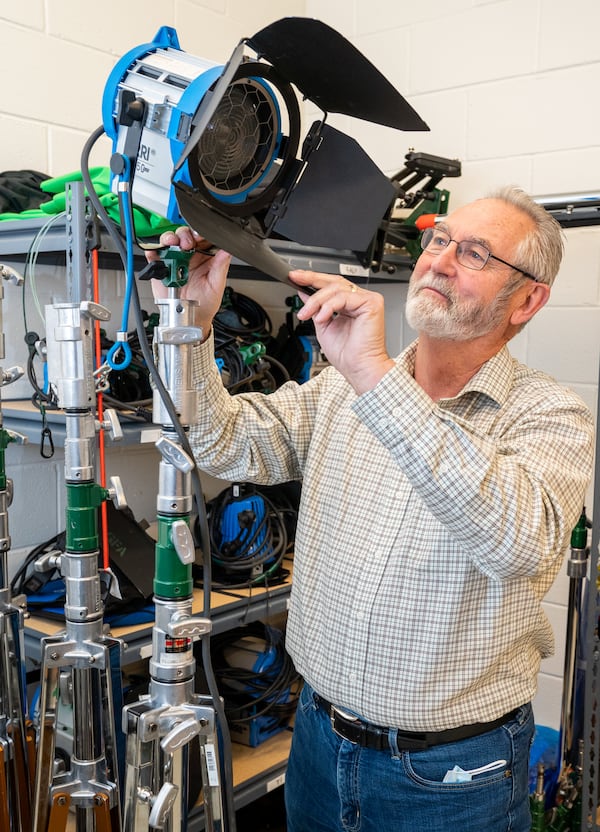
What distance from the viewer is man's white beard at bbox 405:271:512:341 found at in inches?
52.2

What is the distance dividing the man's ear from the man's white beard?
0.20 feet

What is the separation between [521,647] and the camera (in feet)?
4.35

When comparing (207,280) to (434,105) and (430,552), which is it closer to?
(430,552)

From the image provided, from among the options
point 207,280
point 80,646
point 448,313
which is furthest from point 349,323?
point 80,646

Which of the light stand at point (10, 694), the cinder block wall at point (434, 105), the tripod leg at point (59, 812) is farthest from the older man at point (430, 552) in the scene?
the cinder block wall at point (434, 105)

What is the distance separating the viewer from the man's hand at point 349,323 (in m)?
0.94

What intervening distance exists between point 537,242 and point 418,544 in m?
0.59

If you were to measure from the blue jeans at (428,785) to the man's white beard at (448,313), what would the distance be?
67 cm

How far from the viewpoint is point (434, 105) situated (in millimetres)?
2531

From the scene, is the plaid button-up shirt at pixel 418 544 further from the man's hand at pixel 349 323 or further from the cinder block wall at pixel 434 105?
the cinder block wall at pixel 434 105

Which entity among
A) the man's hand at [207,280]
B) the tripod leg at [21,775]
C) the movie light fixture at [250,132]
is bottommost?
the tripod leg at [21,775]

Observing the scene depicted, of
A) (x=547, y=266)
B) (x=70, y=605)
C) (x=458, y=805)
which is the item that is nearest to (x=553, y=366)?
(x=547, y=266)

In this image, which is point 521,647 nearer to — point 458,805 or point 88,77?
point 458,805

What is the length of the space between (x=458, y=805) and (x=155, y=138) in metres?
1.11
